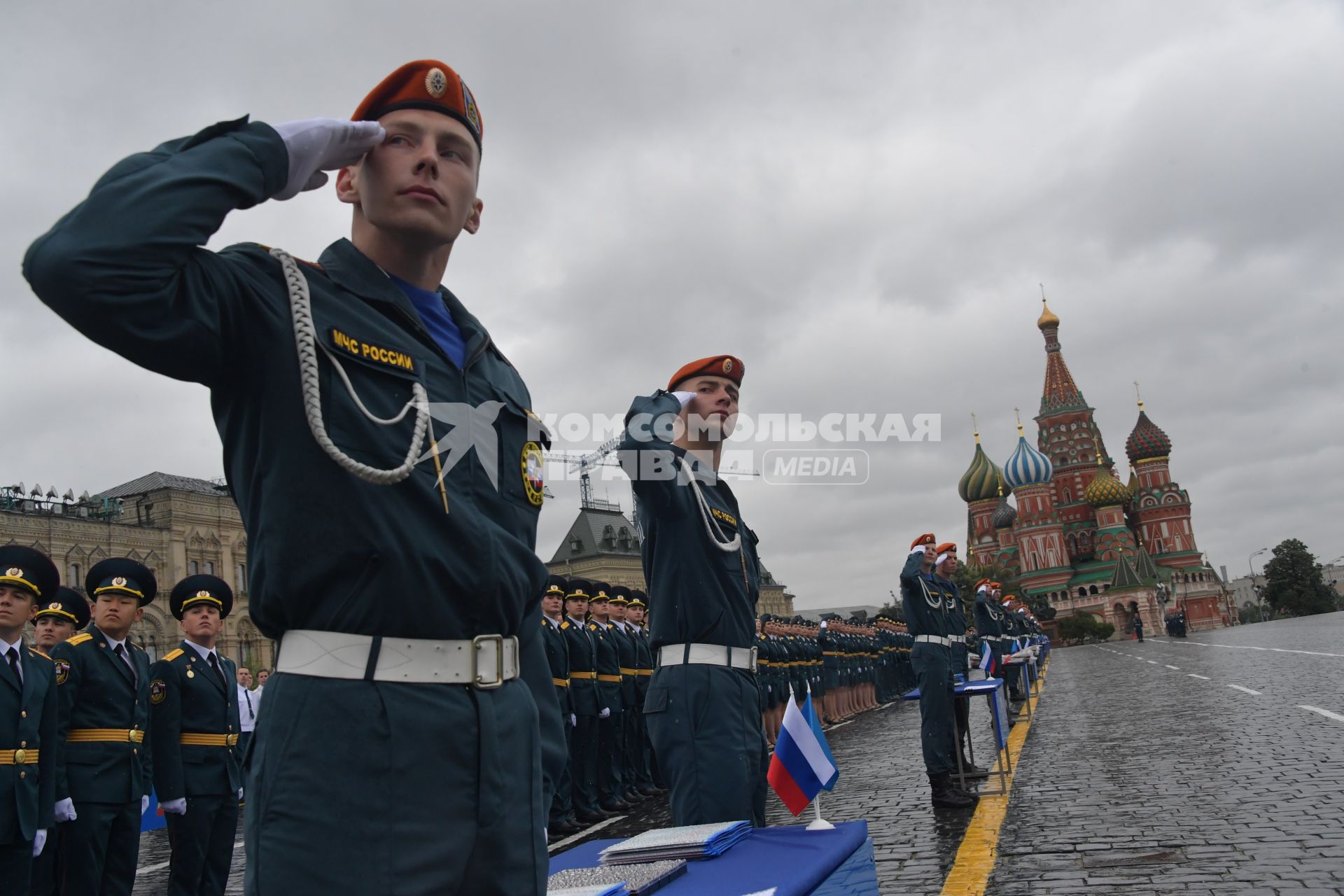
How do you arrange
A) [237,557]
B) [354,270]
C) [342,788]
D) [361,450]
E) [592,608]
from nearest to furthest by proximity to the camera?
1. [342,788]
2. [361,450]
3. [354,270]
4. [592,608]
5. [237,557]

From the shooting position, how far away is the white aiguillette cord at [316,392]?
1.79 meters

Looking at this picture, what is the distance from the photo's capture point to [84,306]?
1.54 m

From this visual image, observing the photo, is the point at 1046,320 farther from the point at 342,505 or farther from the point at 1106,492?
the point at 342,505

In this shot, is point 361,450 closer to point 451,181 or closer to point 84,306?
point 84,306

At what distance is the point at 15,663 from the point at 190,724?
4.32 ft

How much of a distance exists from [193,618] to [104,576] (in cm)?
67

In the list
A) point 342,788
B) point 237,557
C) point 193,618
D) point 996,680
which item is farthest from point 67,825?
point 237,557

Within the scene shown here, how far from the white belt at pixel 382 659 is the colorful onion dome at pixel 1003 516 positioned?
330 feet

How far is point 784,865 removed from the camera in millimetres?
3186

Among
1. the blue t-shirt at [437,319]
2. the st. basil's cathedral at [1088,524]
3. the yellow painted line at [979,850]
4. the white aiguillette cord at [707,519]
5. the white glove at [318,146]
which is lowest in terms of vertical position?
the yellow painted line at [979,850]

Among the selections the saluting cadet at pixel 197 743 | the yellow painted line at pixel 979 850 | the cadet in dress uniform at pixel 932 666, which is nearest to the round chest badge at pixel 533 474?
the yellow painted line at pixel 979 850

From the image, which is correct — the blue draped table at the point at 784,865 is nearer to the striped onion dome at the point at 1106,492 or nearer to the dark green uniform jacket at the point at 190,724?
the dark green uniform jacket at the point at 190,724

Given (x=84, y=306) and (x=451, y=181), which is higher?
(x=451, y=181)

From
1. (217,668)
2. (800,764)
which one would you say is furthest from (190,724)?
(800,764)
